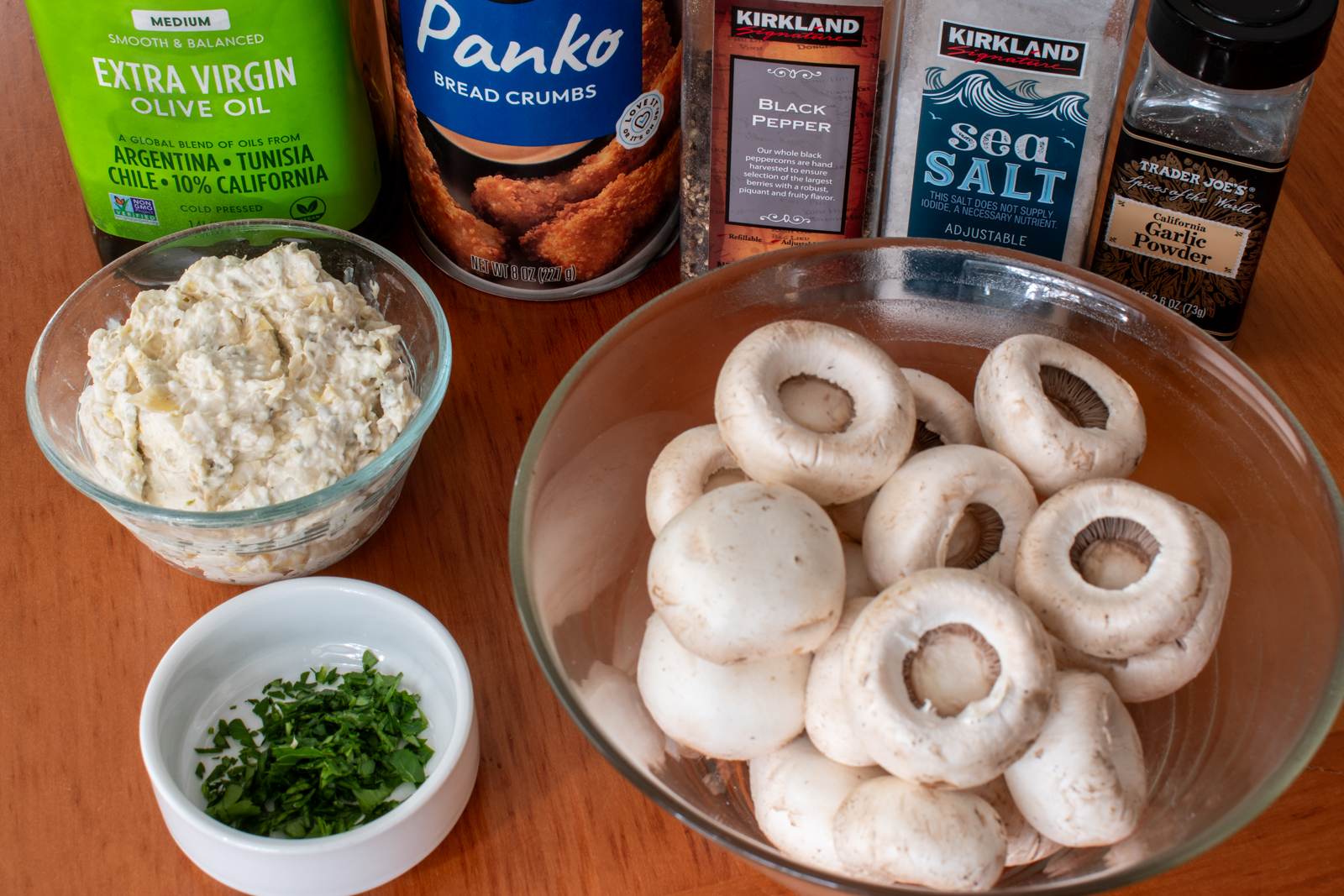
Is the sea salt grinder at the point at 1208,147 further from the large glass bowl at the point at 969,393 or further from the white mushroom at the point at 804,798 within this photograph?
the white mushroom at the point at 804,798

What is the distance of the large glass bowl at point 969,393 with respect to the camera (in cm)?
57

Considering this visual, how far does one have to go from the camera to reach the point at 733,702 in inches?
23.1

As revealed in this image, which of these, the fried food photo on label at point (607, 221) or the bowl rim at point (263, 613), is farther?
the fried food photo on label at point (607, 221)

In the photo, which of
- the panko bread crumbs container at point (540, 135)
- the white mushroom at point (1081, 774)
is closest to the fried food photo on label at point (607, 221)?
the panko bread crumbs container at point (540, 135)

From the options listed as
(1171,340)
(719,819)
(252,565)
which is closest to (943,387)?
(1171,340)

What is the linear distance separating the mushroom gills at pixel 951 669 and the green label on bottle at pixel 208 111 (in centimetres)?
52

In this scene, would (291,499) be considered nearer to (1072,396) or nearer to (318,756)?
(318,756)

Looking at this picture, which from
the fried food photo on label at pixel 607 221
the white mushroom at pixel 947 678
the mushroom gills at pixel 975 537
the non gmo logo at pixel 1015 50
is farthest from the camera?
the fried food photo on label at pixel 607 221

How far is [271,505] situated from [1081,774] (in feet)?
1.38

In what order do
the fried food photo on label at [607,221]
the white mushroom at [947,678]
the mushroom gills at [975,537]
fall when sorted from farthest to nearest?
the fried food photo on label at [607,221]
the mushroom gills at [975,537]
the white mushroom at [947,678]

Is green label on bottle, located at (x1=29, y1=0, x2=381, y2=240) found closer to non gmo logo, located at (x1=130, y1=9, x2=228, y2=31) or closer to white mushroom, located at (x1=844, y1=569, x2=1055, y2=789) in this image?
non gmo logo, located at (x1=130, y1=9, x2=228, y2=31)

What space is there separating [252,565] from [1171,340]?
51cm

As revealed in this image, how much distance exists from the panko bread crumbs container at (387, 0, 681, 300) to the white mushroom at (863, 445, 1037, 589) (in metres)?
0.31

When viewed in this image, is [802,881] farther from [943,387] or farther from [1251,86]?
[1251,86]
